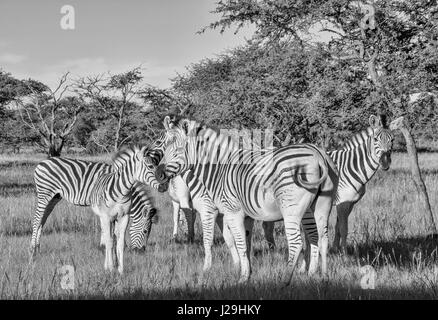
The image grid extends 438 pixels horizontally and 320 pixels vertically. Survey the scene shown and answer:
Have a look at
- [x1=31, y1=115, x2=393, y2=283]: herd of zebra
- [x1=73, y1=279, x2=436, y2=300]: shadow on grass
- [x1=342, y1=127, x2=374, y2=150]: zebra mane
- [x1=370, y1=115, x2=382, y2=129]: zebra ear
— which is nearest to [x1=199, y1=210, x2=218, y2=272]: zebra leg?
[x1=31, y1=115, x2=393, y2=283]: herd of zebra

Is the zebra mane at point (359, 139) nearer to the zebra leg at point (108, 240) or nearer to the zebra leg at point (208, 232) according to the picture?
the zebra leg at point (208, 232)

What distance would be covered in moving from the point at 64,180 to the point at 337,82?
5782mm

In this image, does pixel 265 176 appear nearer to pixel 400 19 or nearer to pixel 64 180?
pixel 64 180

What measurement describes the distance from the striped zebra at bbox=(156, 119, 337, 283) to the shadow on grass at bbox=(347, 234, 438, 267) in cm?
173

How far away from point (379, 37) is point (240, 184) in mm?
7274

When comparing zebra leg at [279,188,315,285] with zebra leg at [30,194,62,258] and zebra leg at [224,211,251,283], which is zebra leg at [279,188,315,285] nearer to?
zebra leg at [224,211,251,283]

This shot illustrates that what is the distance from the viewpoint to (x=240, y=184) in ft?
18.1

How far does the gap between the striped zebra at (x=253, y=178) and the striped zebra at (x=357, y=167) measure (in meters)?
1.84

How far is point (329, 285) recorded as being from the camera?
16.8 feet

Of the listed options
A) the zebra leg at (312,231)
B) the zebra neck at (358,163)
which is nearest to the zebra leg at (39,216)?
the zebra leg at (312,231)

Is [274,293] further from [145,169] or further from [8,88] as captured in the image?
[8,88]

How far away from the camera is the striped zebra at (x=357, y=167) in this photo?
7289mm

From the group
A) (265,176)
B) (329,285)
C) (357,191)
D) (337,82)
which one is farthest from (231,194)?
(337,82)

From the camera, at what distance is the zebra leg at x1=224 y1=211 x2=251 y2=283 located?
5.36 m
